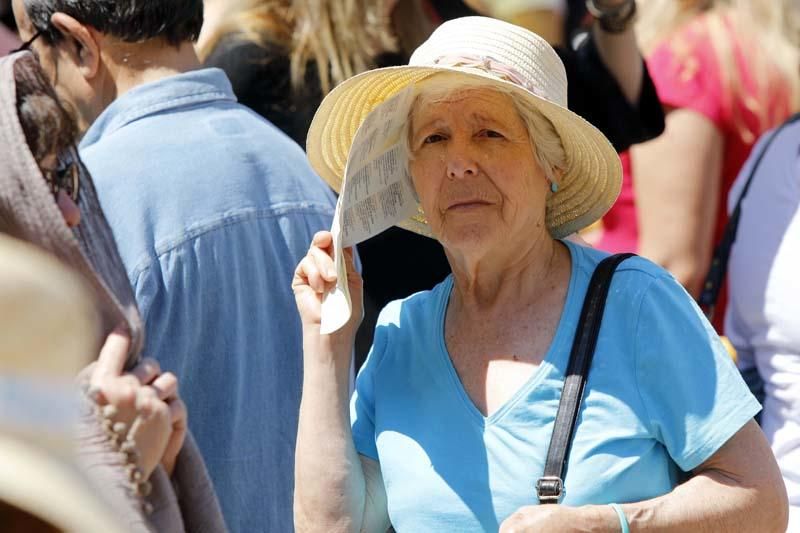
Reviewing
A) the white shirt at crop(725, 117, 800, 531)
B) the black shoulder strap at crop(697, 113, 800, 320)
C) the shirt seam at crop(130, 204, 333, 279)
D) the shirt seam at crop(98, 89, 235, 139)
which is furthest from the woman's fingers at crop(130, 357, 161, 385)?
the black shoulder strap at crop(697, 113, 800, 320)

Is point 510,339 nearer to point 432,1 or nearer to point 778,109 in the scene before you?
point 432,1

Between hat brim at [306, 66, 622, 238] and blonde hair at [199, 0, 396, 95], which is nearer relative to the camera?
hat brim at [306, 66, 622, 238]

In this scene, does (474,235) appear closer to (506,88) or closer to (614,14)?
(506,88)

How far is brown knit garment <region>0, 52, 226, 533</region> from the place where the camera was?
1.96m

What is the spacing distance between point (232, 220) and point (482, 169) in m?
0.72

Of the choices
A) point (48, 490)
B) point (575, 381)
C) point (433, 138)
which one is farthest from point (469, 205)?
point (48, 490)

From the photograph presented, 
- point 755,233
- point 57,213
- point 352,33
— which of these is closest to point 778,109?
point 755,233

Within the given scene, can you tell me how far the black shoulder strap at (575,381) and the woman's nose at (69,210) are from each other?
93 cm

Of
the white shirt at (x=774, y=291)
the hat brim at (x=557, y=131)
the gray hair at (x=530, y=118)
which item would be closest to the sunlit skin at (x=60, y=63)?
the hat brim at (x=557, y=131)

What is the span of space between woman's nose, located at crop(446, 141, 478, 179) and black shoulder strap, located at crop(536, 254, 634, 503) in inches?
12.2

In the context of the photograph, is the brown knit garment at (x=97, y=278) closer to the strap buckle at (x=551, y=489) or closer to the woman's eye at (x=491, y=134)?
the strap buckle at (x=551, y=489)

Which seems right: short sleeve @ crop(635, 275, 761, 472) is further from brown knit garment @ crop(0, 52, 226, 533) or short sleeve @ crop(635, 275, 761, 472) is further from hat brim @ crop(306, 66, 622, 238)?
brown knit garment @ crop(0, 52, 226, 533)

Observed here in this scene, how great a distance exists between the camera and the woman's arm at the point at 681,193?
4.62 metres

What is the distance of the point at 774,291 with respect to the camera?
11.7ft
